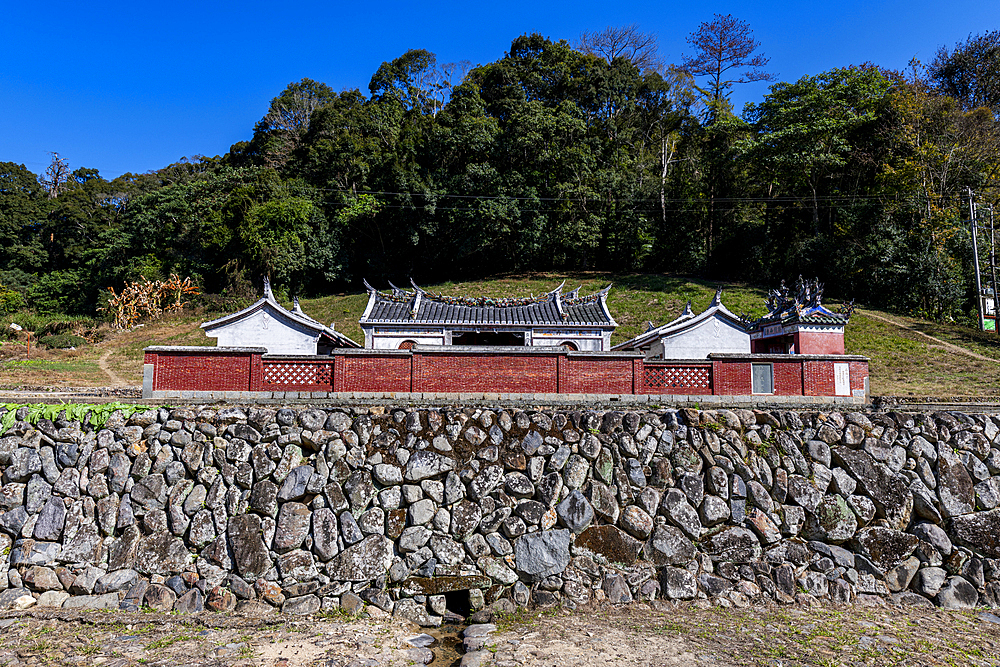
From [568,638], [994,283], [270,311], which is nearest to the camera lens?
[568,638]

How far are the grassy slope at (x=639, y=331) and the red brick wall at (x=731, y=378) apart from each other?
873cm

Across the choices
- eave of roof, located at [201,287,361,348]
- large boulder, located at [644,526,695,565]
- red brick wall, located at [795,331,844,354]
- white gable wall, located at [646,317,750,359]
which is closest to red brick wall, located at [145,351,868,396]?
red brick wall, located at [795,331,844,354]

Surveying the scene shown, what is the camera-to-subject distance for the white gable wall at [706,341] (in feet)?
56.2

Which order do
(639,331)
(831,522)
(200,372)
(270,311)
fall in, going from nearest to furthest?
1. (831,522)
2. (200,372)
3. (270,311)
4. (639,331)

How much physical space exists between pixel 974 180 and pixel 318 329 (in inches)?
1474

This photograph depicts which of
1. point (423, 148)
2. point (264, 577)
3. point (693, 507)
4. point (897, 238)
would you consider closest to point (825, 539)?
point (693, 507)

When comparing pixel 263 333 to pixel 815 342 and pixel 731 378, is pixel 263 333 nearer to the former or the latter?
pixel 731 378

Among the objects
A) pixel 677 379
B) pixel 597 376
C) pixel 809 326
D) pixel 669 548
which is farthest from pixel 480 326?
pixel 669 548

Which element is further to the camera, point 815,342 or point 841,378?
point 815,342

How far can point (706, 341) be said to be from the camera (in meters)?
17.3

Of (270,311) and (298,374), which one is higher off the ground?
(270,311)

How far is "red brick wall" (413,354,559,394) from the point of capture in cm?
1123

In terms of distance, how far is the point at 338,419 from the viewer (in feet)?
29.6

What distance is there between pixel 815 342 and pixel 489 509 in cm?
992
